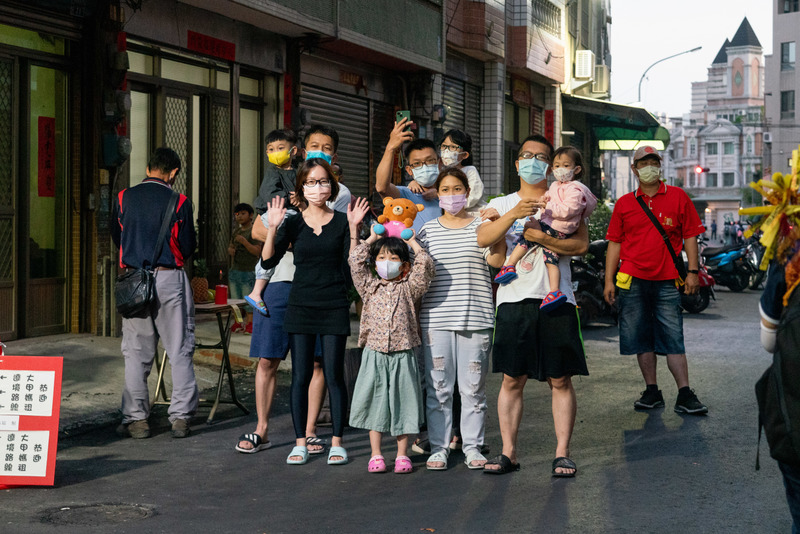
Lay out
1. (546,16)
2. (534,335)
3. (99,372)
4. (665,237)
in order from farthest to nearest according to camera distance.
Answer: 1. (546,16)
2. (99,372)
3. (665,237)
4. (534,335)

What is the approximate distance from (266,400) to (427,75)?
13.0 meters

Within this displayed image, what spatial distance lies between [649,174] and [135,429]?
4264 millimetres

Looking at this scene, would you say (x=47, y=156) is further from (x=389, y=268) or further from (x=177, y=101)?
(x=389, y=268)

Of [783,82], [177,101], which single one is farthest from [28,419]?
[783,82]

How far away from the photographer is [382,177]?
271 inches

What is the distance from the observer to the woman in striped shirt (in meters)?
6.44

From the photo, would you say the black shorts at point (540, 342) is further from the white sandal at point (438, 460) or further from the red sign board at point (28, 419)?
the red sign board at point (28, 419)

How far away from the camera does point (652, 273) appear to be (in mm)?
8523

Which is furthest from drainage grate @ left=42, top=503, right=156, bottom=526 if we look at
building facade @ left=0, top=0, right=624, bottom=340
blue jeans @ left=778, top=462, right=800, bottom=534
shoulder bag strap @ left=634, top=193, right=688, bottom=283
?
building facade @ left=0, top=0, right=624, bottom=340

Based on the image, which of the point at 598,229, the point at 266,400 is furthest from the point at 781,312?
the point at 598,229

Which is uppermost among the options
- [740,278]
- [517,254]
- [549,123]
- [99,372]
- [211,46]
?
[549,123]

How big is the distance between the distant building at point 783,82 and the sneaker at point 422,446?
73484 millimetres

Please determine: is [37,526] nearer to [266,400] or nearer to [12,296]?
[266,400]

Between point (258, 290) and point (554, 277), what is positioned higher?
point (554, 277)
